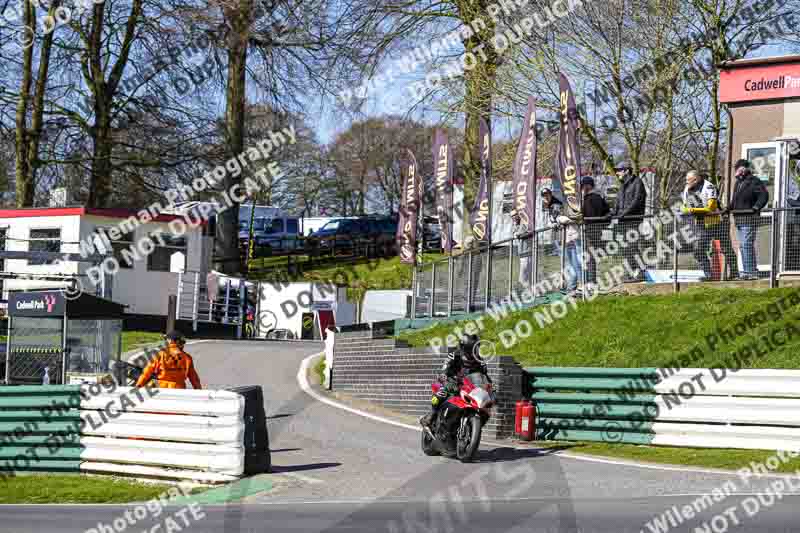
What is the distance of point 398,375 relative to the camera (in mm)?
18359

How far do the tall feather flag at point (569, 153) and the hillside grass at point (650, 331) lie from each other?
1.98 meters

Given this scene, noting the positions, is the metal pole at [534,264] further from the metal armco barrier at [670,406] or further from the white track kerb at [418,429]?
the metal armco barrier at [670,406]

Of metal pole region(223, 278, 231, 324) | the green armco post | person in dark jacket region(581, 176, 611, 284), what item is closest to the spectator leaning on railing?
person in dark jacket region(581, 176, 611, 284)

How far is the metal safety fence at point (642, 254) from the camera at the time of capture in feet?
55.2

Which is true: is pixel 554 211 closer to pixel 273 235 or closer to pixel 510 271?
pixel 510 271

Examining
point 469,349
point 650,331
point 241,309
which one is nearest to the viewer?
point 469,349

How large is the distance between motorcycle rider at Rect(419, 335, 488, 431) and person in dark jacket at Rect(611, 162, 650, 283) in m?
4.97

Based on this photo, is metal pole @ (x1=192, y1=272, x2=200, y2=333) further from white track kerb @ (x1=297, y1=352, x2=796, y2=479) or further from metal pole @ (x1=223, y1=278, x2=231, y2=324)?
white track kerb @ (x1=297, y1=352, x2=796, y2=479)

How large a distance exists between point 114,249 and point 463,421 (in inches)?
863

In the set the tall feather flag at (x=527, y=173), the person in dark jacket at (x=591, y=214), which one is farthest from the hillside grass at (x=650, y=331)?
the tall feather flag at (x=527, y=173)

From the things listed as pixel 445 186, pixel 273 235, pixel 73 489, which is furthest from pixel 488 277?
pixel 273 235

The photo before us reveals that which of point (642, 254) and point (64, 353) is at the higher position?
point (642, 254)

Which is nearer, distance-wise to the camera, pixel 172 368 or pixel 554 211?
pixel 172 368

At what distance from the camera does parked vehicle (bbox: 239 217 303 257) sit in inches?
2037
